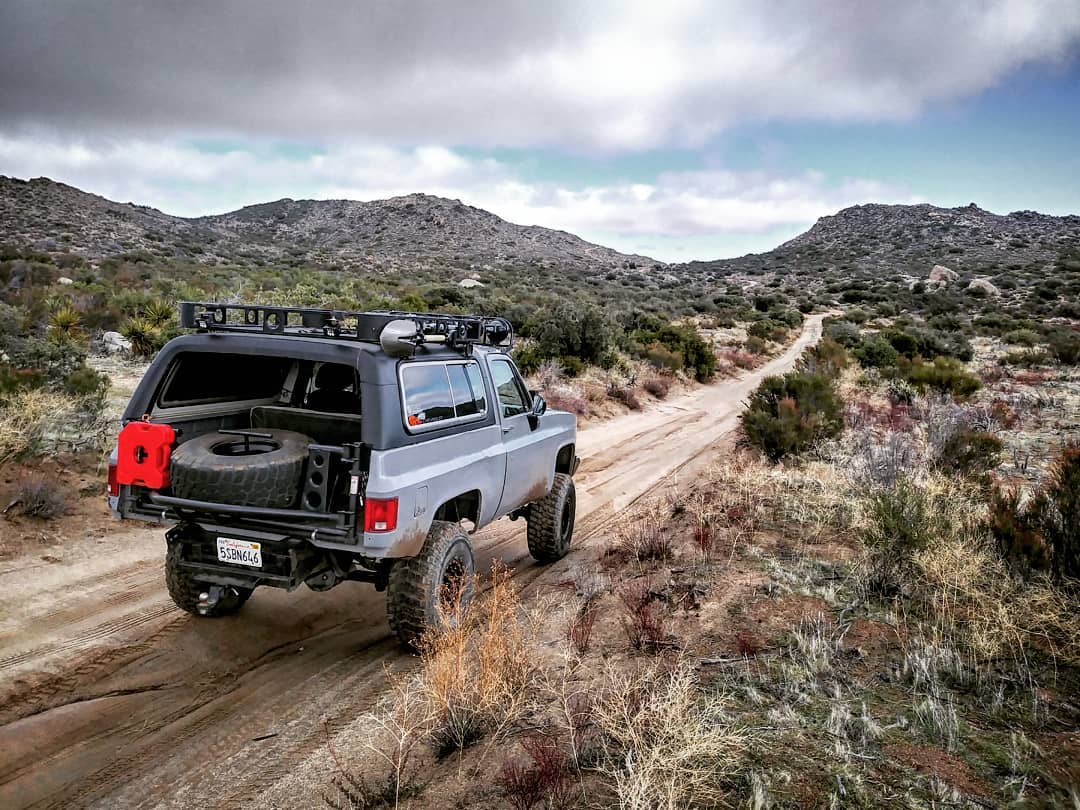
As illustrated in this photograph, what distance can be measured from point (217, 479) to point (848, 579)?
487 centimetres

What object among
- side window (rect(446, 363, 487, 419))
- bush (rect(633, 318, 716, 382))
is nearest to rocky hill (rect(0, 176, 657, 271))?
bush (rect(633, 318, 716, 382))

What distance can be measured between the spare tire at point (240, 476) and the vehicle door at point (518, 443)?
6.20 feet

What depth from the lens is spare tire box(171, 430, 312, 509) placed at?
4070mm

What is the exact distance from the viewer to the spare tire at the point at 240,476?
4.07m

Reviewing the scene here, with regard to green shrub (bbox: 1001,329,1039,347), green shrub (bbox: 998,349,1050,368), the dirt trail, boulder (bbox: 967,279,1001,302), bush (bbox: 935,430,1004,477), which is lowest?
A: the dirt trail

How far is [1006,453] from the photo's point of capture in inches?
409

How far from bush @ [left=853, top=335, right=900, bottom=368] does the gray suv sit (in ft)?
67.5

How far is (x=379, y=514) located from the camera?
4.05 meters

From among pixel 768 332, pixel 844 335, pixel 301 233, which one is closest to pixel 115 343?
pixel 768 332

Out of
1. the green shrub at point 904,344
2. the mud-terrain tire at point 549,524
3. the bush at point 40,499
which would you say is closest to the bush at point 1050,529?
the mud-terrain tire at point 549,524

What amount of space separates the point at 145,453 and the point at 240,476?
767 mm

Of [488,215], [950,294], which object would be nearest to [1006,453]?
[950,294]

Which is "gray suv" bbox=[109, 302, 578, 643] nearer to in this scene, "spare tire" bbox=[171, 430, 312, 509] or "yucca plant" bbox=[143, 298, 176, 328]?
"spare tire" bbox=[171, 430, 312, 509]

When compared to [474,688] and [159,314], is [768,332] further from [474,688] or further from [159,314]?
[474,688]
